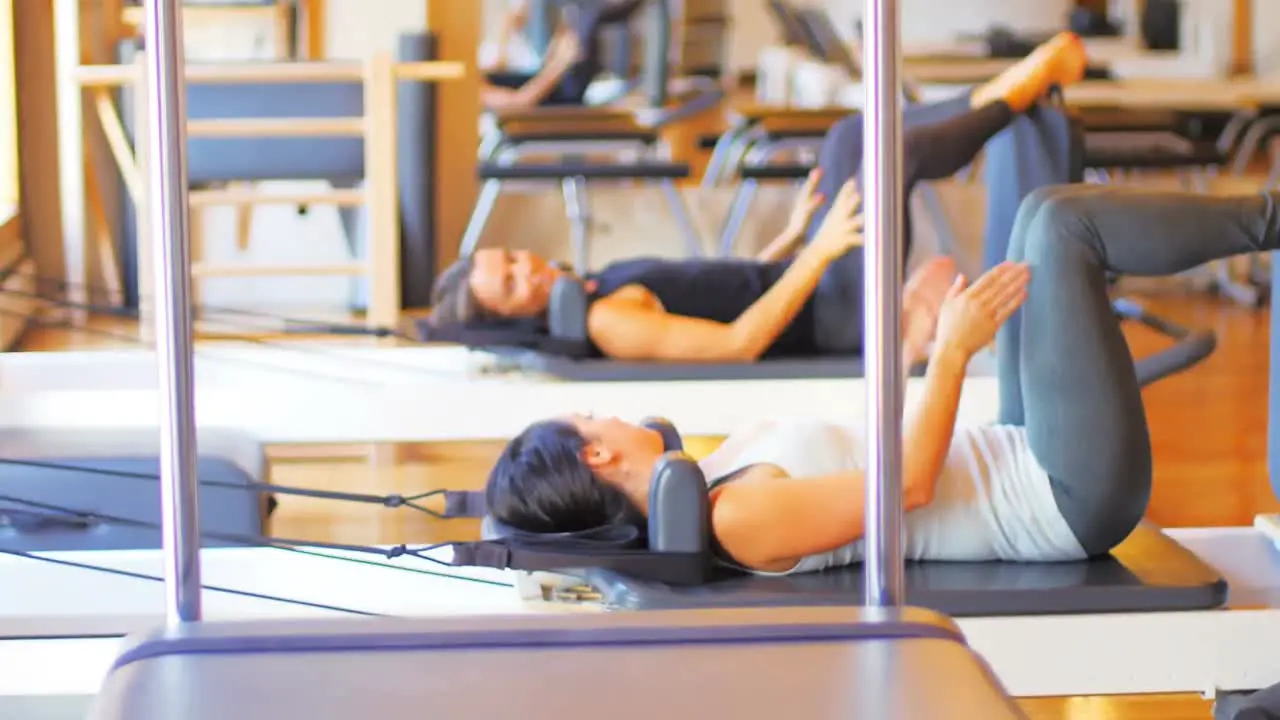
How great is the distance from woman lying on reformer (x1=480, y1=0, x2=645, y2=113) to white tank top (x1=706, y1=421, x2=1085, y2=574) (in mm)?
5814

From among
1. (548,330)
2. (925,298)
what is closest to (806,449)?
(925,298)

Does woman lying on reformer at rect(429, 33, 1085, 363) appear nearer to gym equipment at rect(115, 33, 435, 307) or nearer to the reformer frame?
the reformer frame

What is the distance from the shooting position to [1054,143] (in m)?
2.97

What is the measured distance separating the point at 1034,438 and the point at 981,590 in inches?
9.7

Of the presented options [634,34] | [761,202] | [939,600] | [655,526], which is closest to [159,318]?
[655,526]

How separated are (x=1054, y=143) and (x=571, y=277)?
0.85 metres

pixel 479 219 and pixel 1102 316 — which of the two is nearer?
pixel 1102 316

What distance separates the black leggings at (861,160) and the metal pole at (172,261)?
2029 millimetres

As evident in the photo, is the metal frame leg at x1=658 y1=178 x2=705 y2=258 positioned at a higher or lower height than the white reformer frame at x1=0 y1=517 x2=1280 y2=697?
higher

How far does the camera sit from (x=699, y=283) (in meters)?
3.37

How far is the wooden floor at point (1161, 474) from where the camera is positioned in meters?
2.85

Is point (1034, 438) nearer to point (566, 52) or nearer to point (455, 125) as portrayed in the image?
point (455, 125)

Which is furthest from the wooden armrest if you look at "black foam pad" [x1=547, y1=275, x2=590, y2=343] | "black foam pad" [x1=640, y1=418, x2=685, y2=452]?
"black foam pad" [x1=640, y1=418, x2=685, y2=452]

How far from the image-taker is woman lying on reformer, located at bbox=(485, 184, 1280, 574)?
6.41 feet
